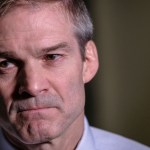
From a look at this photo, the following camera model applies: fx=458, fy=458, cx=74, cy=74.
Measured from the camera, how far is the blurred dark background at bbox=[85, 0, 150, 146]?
10.0 ft

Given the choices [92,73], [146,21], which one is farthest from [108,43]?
[92,73]

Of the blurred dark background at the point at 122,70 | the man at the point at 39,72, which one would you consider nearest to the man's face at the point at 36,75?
the man at the point at 39,72

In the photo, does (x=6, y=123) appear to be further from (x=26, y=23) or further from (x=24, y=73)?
(x=26, y=23)

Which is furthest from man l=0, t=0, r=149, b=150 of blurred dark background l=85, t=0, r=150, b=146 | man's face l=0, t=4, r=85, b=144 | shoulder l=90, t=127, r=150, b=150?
blurred dark background l=85, t=0, r=150, b=146

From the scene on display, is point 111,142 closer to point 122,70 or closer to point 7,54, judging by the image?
point 7,54

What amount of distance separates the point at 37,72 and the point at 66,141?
0.29 m

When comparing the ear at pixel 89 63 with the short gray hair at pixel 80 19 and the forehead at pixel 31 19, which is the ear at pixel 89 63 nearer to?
the short gray hair at pixel 80 19

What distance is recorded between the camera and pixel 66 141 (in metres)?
1.50

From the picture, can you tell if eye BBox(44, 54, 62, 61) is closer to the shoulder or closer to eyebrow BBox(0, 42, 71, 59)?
eyebrow BBox(0, 42, 71, 59)

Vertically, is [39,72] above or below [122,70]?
above

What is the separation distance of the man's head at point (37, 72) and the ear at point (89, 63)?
10 cm

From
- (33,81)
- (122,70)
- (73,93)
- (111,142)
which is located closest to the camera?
(33,81)

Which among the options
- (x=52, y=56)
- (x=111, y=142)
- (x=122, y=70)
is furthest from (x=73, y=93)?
(x=122, y=70)

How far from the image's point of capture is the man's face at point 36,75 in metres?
1.35
